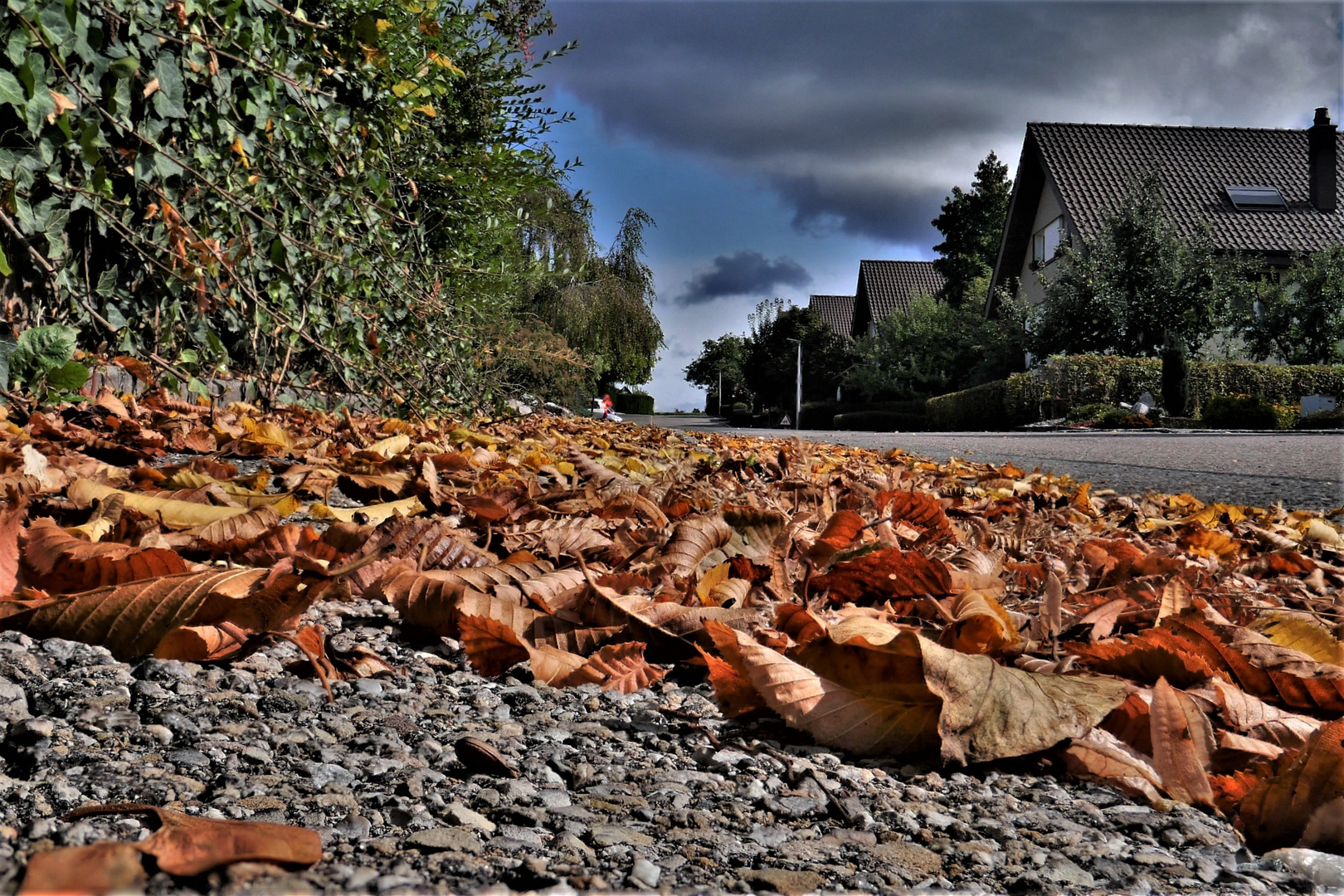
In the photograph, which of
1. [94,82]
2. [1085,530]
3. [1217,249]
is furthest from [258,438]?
[1217,249]

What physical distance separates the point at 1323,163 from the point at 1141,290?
10.4m

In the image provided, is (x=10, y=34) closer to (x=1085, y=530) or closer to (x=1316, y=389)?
(x=1085, y=530)

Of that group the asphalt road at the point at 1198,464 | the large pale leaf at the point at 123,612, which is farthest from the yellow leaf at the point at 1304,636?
the asphalt road at the point at 1198,464

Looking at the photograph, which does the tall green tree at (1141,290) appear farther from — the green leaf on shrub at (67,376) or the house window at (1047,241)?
the green leaf on shrub at (67,376)

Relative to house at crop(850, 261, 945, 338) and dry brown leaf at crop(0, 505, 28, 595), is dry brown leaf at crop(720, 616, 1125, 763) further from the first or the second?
house at crop(850, 261, 945, 338)

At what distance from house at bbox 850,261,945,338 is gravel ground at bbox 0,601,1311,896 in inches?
1820

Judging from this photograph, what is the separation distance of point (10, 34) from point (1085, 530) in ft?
10.8

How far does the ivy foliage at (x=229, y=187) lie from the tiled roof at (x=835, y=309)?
187 feet

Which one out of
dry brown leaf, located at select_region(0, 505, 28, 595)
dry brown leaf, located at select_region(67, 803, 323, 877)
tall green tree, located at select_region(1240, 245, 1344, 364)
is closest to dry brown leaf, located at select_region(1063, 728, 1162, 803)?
dry brown leaf, located at select_region(67, 803, 323, 877)

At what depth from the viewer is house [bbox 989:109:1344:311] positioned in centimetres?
2900

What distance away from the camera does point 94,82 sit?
10.5 ft

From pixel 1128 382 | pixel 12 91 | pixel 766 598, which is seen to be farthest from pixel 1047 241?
pixel 766 598

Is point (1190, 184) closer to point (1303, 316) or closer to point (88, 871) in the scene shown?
point (1303, 316)

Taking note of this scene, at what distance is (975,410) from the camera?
912 inches
